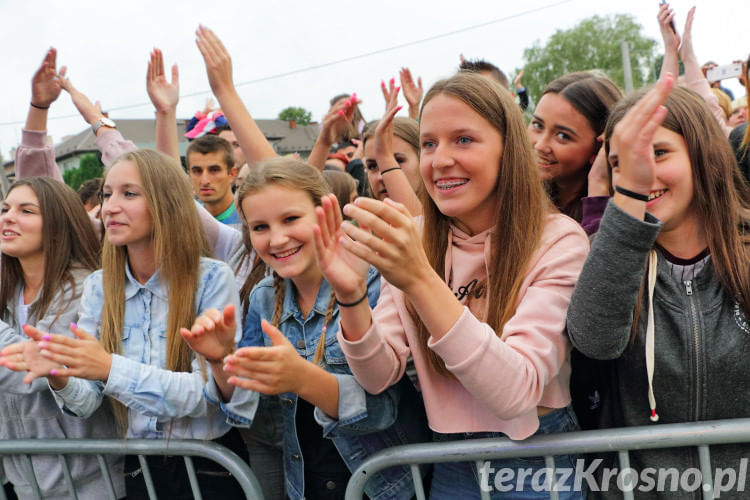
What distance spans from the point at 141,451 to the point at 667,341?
5.97 feet

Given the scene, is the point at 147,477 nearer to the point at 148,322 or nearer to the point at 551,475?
the point at 148,322

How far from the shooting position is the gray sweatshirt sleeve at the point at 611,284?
1.39m

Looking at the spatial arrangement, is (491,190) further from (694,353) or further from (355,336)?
(694,353)

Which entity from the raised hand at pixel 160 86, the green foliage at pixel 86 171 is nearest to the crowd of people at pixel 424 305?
the raised hand at pixel 160 86

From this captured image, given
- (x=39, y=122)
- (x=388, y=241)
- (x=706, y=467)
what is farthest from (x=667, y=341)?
(x=39, y=122)

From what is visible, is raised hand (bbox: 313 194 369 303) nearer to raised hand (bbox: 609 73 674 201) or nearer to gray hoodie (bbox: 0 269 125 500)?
raised hand (bbox: 609 73 674 201)

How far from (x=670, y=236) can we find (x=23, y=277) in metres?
2.90

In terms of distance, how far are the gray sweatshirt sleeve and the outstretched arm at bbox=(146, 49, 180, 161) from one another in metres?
2.53

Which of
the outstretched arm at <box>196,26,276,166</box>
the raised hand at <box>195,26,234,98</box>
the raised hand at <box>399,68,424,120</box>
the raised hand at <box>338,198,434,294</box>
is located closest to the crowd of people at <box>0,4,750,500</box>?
the raised hand at <box>338,198,434,294</box>

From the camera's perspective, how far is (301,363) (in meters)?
1.70

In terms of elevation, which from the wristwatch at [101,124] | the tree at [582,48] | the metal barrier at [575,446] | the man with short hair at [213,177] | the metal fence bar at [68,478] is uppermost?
the tree at [582,48]

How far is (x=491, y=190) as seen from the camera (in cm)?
177

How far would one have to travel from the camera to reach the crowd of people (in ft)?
4.76

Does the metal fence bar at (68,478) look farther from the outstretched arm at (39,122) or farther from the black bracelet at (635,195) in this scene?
the black bracelet at (635,195)
